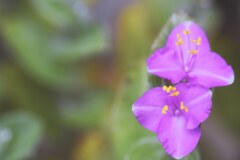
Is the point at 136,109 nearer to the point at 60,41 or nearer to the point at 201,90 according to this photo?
the point at 201,90

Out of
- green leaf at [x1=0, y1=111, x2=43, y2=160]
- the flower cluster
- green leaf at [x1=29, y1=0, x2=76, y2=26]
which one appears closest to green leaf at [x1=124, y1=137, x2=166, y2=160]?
the flower cluster

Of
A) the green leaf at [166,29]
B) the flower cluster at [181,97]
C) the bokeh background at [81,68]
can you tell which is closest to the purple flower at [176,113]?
the flower cluster at [181,97]

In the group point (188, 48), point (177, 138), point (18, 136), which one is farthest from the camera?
point (18, 136)

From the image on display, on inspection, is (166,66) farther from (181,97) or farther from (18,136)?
(18,136)

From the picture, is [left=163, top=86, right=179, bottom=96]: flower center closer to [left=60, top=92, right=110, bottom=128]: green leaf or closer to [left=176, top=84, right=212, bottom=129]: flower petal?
[left=176, top=84, right=212, bottom=129]: flower petal

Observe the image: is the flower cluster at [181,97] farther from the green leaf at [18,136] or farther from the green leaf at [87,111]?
the green leaf at [87,111]

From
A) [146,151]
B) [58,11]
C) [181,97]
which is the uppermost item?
[58,11]

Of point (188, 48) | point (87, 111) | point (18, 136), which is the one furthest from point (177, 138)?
point (87, 111)

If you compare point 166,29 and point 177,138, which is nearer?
point 177,138

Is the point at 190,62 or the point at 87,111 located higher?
the point at 190,62
